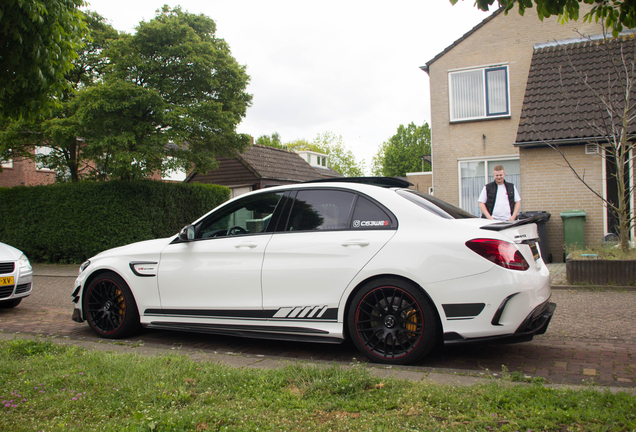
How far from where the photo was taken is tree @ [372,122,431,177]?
245 feet

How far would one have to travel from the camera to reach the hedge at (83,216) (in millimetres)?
14539

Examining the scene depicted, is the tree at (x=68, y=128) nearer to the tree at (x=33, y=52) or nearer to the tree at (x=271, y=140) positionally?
the tree at (x=33, y=52)

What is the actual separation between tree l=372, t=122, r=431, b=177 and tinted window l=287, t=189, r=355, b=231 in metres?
69.9

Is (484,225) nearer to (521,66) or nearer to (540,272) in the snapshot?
(540,272)

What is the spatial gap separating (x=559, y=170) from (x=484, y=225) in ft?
33.3

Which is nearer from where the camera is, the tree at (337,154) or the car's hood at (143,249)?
the car's hood at (143,249)

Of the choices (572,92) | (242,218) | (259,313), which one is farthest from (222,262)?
(572,92)

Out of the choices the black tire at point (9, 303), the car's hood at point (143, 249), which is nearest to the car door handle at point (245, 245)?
the car's hood at point (143, 249)

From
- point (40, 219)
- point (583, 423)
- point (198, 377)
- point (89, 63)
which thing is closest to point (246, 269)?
point (198, 377)

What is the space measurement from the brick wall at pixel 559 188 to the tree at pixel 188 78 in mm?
8190

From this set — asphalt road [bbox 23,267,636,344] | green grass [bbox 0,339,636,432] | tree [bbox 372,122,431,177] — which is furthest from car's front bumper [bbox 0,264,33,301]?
tree [bbox 372,122,431,177]

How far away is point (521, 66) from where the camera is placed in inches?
623

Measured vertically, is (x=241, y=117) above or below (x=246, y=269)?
above

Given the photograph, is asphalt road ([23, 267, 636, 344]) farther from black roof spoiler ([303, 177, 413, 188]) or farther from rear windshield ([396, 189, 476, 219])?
black roof spoiler ([303, 177, 413, 188])
